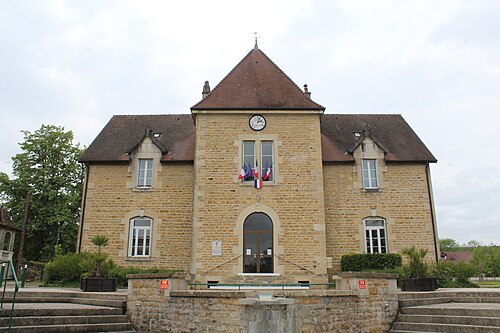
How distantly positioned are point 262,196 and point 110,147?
8.04 meters

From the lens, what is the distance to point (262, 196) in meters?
15.7

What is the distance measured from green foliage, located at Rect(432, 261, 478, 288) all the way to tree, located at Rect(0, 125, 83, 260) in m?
21.5

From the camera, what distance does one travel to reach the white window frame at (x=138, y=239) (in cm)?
1694

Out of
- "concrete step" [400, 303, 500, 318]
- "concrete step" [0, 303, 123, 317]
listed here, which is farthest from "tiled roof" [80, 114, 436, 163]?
"concrete step" [0, 303, 123, 317]

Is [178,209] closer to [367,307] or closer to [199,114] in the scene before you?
[199,114]

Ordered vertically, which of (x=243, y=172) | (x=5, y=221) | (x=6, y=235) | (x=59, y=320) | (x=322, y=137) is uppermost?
(x=322, y=137)

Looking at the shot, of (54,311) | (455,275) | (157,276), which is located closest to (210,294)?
(157,276)

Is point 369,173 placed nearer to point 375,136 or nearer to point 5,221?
point 375,136

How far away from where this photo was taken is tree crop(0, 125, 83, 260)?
85.4 ft

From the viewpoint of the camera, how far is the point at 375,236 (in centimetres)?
1711

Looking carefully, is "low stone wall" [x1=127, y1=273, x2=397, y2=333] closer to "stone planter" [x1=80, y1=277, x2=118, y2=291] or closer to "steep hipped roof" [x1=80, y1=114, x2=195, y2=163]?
"stone planter" [x1=80, y1=277, x2=118, y2=291]

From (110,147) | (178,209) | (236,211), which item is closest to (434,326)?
(236,211)

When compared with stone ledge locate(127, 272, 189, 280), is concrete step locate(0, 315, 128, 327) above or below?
below

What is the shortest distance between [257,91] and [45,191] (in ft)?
56.2
